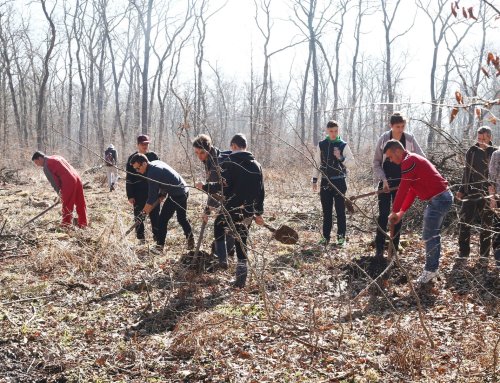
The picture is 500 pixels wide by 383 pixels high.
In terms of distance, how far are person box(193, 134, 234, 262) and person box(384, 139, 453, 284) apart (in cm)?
182

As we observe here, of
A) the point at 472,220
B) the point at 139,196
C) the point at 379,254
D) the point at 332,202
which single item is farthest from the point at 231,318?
the point at 139,196

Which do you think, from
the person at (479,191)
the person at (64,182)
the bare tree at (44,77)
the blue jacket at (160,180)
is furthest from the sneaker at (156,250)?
the bare tree at (44,77)

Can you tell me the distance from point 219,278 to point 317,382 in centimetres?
234

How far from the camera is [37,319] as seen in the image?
4.50 m

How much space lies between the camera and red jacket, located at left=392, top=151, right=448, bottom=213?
4.72 meters

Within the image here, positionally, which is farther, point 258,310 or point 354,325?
point 258,310

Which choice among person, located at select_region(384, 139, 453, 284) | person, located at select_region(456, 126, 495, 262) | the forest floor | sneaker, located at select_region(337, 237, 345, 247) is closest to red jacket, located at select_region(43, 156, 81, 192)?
the forest floor

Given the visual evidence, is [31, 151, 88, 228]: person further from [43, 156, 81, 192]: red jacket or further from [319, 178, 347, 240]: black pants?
[319, 178, 347, 240]: black pants

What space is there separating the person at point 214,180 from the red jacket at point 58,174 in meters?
2.78

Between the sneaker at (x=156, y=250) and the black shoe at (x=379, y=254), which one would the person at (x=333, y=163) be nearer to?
the black shoe at (x=379, y=254)

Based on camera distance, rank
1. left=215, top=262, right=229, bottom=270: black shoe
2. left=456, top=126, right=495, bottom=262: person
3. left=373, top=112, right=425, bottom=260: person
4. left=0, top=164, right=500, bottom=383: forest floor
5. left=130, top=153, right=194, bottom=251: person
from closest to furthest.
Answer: left=0, top=164, right=500, bottom=383: forest floor → left=456, top=126, right=495, bottom=262: person → left=373, top=112, right=425, bottom=260: person → left=215, top=262, right=229, bottom=270: black shoe → left=130, top=153, right=194, bottom=251: person

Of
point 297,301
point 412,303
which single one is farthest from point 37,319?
point 412,303

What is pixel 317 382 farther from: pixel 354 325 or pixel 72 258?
pixel 72 258

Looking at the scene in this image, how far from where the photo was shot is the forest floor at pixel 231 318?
3.63 metres
